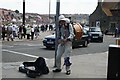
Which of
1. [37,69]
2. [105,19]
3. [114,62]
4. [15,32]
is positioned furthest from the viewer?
[105,19]

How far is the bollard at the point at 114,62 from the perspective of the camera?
26.0ft

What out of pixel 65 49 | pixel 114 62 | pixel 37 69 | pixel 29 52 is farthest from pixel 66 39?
pixel 29 52

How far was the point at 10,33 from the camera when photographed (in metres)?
26.8

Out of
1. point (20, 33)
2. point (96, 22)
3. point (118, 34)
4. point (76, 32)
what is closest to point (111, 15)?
point (96, 22)

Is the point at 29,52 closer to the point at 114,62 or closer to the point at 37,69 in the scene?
the point at 37,69

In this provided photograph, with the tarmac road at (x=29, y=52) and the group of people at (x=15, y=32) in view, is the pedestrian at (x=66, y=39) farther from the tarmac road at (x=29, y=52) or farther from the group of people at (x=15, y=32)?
the group of people at (x=15, y=32)

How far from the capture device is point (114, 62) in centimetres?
799

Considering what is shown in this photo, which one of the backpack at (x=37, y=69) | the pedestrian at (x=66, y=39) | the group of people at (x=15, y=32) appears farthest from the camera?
the group of people at (x=15, y=32)

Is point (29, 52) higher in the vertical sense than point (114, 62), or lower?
lower

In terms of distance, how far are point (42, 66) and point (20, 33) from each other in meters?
21.6

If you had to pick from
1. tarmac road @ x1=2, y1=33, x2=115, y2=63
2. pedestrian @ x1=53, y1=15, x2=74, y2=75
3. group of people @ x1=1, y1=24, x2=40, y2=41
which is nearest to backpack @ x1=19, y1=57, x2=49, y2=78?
pedestrian @ x1=53, y1=15, x2=74, y2=75

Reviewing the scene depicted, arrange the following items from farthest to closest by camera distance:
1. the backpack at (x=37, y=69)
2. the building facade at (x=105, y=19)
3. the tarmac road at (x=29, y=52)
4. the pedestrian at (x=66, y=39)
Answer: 1. the building facade at (x=105, y=19)
2. the tarmac road at (x=29, y=52)
3. the pedestrian at (x=66, y=39)
4. the backpack at (x=37, y=69)

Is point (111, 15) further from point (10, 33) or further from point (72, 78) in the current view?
point (72, 78)

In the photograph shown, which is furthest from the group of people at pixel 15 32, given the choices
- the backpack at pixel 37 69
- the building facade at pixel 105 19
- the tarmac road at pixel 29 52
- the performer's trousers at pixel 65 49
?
the building facade at pixel 105 19
